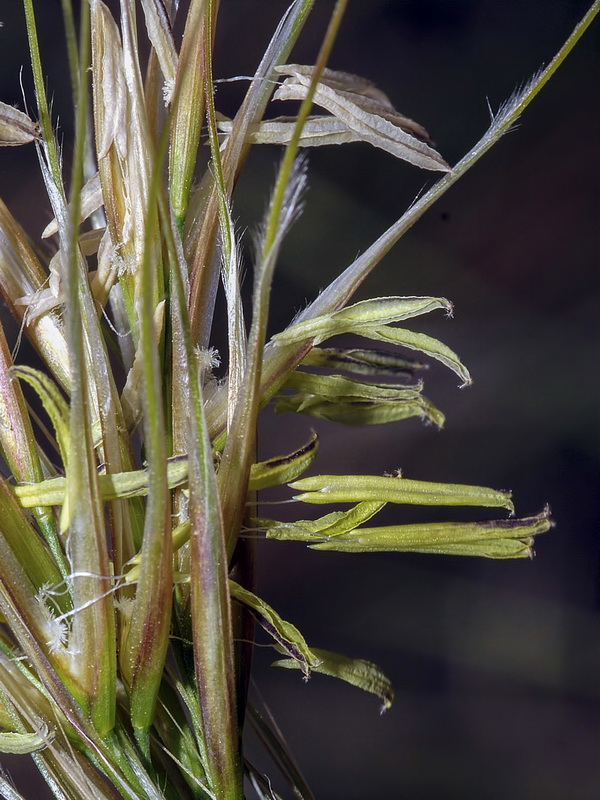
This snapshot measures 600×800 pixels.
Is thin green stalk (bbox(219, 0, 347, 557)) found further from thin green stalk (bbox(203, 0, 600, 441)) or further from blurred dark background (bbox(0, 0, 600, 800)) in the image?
blurred dark background (bbox(0, 0, 600, 800))

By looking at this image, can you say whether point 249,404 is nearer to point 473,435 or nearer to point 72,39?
point 72,39

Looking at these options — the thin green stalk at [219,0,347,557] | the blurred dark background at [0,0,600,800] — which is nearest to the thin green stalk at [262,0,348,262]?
the thin green stalk at [219,0,347,557]

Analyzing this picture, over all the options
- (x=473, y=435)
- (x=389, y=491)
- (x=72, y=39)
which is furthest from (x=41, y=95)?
(x=473, y=435)

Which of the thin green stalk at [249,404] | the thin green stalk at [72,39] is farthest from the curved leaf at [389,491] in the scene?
the thin green stalk at [72,39]

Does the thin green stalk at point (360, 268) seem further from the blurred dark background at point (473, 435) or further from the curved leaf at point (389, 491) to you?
the blurred dark background at point (473, 435)

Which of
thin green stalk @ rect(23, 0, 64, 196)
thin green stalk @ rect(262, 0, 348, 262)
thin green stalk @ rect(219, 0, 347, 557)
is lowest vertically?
thin green stalk @ rect(219, 0, 347, 557)

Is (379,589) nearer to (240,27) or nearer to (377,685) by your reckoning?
(377,685)

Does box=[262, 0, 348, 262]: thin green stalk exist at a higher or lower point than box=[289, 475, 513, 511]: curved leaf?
higher

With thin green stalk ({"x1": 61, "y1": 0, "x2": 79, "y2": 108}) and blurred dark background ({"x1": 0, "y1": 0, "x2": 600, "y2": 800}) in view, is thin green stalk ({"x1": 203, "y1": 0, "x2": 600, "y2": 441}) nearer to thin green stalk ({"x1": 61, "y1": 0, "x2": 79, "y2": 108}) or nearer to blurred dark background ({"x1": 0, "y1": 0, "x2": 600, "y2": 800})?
thin green stalk ({"x1": 61, "y1": 0, "x2": 79, "y2": 108})

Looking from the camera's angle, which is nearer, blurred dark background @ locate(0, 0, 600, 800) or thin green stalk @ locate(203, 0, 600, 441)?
thin green stalk @ locate(203, 0, 600, 441)
